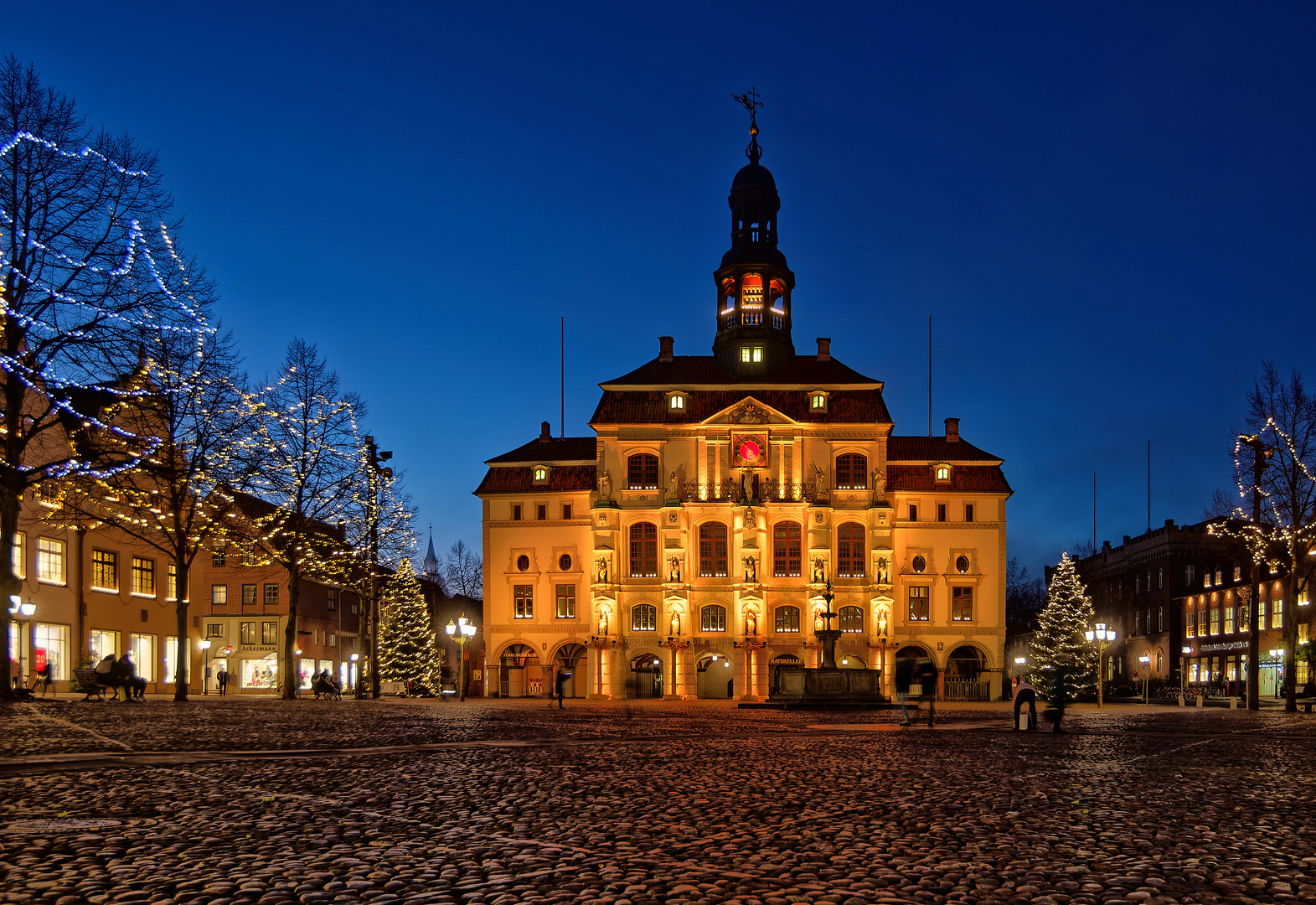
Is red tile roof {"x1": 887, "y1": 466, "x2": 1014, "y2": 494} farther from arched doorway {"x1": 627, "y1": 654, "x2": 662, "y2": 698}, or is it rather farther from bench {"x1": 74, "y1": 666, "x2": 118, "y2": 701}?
bench {"x1": 74, "y1": 666, "x2": 118, "y2": 701}

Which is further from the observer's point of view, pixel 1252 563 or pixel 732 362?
pixel 732 362

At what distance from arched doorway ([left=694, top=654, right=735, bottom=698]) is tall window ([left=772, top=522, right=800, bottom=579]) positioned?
19.2 feet

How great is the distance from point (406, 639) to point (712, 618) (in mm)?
18357

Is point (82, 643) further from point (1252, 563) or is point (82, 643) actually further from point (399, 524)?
point (1252, 563)

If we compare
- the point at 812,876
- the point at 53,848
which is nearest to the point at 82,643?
the point at 53,848

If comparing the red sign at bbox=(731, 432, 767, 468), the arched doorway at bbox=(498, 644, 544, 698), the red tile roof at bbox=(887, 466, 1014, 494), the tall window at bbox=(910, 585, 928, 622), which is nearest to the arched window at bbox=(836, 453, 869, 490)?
the red tile roof at bbox=(887, 466, 1014, 494)

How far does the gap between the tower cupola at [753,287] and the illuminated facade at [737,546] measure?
253 centimetres

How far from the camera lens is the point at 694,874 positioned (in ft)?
21.4

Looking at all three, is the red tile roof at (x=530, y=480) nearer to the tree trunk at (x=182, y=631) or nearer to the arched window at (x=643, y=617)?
the arched window at (x=643, y=617)

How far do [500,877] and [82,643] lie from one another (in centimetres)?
4032

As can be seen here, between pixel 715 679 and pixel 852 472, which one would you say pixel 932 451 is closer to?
pixel 852 472

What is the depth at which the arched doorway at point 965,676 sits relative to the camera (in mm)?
63812

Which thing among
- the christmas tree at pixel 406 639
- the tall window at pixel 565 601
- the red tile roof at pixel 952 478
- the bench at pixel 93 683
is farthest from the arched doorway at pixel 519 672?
the bench at pixel 93 683

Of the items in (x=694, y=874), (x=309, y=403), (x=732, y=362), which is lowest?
(x=694, y=874)
